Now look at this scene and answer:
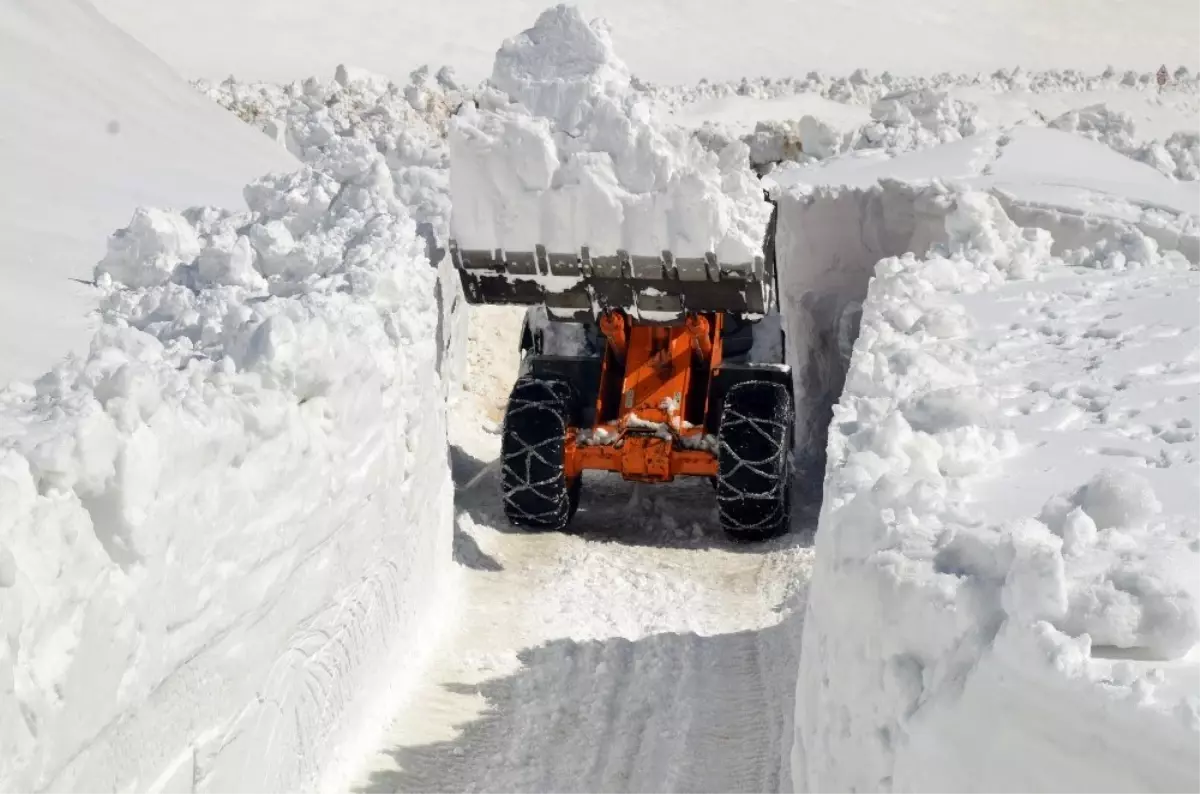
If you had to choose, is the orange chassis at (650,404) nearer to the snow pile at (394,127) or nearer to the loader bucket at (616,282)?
the loader bucket at (616,282)

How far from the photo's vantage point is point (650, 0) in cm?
4478

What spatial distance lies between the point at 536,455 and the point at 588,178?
173cm

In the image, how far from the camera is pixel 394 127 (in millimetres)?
14961

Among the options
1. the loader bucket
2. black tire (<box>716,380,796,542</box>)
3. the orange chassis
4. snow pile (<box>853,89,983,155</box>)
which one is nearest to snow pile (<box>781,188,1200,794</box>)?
the loader bucket

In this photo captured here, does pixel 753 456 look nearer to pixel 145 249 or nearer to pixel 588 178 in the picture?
pixel 588 178

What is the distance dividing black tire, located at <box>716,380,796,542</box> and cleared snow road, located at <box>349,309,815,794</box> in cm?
30

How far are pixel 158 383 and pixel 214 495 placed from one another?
0.39 meters

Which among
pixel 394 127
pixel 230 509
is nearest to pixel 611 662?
pixel 230 509

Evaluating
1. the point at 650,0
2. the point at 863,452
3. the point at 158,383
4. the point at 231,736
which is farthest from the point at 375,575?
the point at 650,0

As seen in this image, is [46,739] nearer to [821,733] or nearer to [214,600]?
[214,600]

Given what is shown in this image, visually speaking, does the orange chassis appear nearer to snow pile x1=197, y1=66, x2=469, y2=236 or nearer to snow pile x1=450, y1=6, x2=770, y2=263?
snow pile x1=450, y1=6, x2=770, y2=263

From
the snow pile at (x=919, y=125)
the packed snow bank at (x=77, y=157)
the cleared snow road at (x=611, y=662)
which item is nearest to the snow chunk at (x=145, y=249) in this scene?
the packed snow bank at (x=77, y=157)

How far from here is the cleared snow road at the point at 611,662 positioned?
5242 mm

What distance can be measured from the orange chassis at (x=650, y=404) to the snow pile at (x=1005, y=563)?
2.12m
